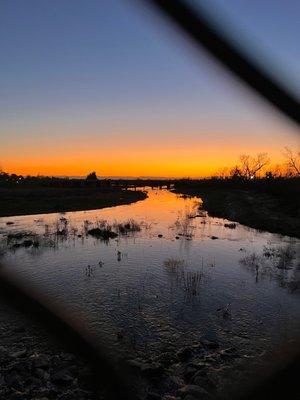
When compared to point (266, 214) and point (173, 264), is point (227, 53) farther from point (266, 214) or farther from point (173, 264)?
point (266, 214)

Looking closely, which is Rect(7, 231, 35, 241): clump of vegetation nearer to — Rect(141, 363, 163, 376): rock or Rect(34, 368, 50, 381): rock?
Rect(34, 368, 50, 381): rock

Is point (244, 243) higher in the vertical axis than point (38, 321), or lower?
lower

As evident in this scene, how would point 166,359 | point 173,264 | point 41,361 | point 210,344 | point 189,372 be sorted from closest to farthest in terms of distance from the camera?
point 189,372, point 41,361, point 166,359, point 210,344, point 173,264

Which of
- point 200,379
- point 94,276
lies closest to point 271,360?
point 200,379

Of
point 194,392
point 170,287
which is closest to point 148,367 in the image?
point 194,392

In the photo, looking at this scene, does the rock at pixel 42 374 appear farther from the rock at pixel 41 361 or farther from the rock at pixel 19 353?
the rock at pixel 19 353

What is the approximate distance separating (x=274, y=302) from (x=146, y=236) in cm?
1398

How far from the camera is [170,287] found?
15.0 m

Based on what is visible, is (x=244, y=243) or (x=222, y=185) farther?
(x=222, y=185)

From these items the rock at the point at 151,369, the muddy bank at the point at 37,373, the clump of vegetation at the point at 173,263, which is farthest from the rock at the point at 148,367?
the clump of vegetation at the point at 173,263

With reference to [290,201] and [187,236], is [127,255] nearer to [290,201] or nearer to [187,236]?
[187,236]

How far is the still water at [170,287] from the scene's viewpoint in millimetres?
10930

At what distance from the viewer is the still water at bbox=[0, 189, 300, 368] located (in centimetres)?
1093

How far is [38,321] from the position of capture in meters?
1.03
